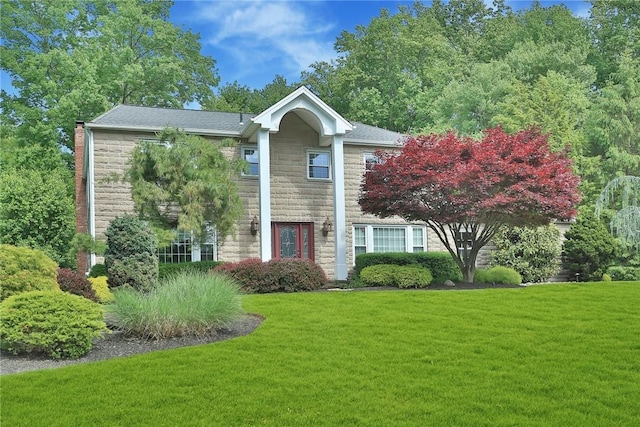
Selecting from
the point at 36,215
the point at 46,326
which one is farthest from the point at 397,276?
the point at 36,215

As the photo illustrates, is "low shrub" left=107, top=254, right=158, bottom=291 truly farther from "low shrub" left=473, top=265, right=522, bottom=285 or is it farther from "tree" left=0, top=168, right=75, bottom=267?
"tree" left=0, top=168, right=75, bottom=267

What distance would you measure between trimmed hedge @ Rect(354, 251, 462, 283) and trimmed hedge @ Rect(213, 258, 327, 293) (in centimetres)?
367

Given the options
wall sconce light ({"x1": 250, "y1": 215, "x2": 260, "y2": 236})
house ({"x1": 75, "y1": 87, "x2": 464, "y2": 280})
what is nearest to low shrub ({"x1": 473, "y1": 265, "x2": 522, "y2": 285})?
house ({"x1": 75, "y1": 87, "x2": 464, "y2": 280})

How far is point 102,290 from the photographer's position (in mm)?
12508

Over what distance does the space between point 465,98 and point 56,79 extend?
23.1 meters

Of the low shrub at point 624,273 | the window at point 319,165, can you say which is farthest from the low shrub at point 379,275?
the low shrub at point 624,273

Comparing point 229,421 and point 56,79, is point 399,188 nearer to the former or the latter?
point 229,421

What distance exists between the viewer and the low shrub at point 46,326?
7832 mm

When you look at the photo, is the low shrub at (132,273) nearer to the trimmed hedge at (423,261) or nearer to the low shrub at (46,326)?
the low shrub at (46,326)

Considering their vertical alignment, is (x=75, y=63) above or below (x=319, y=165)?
above

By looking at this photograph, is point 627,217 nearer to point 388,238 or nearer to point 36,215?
point 388,238

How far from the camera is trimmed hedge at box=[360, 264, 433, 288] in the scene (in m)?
17.2

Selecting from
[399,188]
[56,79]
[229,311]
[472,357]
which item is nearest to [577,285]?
[399,188]

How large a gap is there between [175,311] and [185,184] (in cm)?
896
